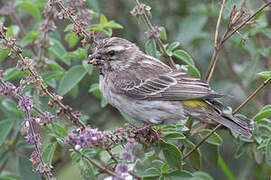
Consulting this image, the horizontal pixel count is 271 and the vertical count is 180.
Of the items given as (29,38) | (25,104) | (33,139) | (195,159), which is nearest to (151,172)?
(195,159)

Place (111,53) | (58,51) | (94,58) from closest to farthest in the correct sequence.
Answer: (94,58), (111,53), (58,51)

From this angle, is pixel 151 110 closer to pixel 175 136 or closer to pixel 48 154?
pixel 175 136

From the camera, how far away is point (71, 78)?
4.58m

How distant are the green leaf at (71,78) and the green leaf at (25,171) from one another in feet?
2.43

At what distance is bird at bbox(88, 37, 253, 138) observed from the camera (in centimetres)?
443

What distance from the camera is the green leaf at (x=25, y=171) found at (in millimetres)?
4536

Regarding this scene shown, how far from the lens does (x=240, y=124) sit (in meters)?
4.12

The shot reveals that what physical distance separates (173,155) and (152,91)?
956 millimetres

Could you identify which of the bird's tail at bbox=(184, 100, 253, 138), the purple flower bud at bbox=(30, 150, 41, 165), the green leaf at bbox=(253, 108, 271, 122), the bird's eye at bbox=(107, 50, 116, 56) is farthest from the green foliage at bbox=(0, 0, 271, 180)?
the purple flower bud at bbox=(30, 150, 41, 165)

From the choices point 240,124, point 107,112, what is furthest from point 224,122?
point 107,112

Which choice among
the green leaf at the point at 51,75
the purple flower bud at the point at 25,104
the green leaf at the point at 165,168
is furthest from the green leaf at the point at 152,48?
the purple flower bud at the point at 25,104

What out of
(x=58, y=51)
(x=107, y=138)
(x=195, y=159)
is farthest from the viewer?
(x=58, y=51)

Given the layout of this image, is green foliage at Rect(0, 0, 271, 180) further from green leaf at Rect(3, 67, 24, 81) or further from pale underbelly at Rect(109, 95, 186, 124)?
pale underbelly at Rect(109, 95, 186, 124)

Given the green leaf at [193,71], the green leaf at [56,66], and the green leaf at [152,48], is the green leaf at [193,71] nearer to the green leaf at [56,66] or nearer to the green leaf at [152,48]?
the green leaf at [152,48]
